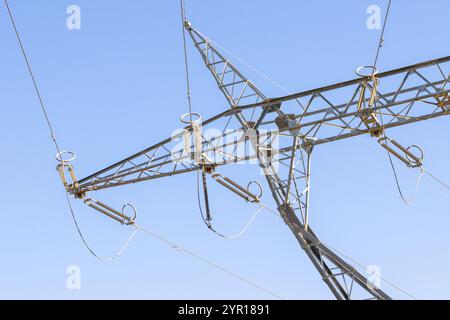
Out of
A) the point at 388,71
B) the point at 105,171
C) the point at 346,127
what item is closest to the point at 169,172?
the point at 105,171

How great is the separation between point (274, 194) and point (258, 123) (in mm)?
1490

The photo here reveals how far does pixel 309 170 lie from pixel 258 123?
1.38 meters

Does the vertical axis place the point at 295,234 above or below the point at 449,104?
below

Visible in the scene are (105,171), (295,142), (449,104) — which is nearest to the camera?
(449,104)

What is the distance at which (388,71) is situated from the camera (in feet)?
50.2

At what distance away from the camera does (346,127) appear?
51.6ft
